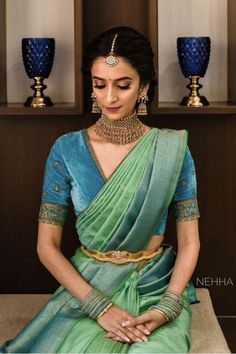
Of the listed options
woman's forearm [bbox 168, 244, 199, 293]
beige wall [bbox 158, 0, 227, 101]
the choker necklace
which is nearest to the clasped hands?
woman's forearm [bbox 168, 244, 199, 293]

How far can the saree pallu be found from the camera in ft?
7.28

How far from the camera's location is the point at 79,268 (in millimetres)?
2309

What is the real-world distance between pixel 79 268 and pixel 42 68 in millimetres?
640

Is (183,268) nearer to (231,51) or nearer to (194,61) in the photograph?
(194,61)

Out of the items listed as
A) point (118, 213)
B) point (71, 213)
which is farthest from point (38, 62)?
point (118, 213)

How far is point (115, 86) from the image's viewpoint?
2.27 metres

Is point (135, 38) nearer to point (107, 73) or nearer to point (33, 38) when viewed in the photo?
point (107, 73)

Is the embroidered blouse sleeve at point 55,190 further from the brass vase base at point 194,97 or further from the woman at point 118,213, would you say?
the brass vase base at point 194,97

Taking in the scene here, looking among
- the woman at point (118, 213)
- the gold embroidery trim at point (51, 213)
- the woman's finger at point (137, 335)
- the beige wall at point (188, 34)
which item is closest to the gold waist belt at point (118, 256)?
the woman at point (118, 213)

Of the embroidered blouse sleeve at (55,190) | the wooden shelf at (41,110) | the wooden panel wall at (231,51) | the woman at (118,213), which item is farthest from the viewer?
the wooden panel wall at (231,51)

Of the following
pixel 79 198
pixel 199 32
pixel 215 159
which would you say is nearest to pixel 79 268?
pixel 79 198

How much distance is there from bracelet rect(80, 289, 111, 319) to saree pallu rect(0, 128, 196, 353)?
19 millimetres

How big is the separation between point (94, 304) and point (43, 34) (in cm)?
94

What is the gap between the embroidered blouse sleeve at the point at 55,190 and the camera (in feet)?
7.64
